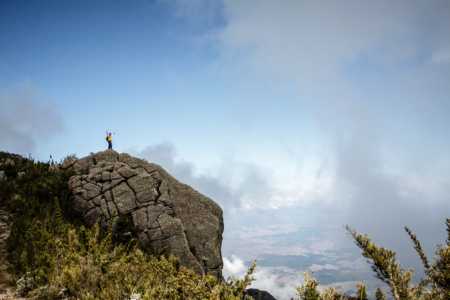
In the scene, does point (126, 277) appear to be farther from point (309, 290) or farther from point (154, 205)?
point (154, 205)

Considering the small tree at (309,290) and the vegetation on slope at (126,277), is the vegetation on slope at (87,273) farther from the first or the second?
the small tree at (309,290)

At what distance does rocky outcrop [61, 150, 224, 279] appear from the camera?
1418 centimetres

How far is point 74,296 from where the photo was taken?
15.9 ft

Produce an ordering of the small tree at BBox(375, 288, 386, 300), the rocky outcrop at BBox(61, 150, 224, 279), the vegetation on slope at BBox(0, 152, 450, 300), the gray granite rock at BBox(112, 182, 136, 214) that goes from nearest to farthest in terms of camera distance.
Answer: the vegetation on slope at BBox(0, 152, 450, 300) → the small tree at BBox(375, 288, 386, 300) → the rocky outcrop at BBox(61, 150, 224, 279) → the gray granite rock at BBox(112, 182, 136, 214)

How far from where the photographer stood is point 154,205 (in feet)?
51.6

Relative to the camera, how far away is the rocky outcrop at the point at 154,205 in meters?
14.2

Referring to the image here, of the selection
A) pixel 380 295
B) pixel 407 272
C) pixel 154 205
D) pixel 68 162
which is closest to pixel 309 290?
pixel 380 295

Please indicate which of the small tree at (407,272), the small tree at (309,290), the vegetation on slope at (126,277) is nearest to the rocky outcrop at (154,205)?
the vegetation on slope at (126,277)

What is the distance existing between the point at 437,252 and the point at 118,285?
8626 millimetres

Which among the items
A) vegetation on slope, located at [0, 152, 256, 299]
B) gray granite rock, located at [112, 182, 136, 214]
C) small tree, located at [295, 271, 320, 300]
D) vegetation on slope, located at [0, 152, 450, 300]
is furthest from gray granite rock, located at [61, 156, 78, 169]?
small tree, located at [295, 271, 320, 300]

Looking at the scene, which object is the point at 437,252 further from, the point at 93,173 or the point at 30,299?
the point at 93,173

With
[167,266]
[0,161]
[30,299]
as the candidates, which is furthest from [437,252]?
[0,161]

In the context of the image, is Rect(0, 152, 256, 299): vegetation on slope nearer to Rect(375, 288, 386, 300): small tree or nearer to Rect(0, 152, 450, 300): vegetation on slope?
Rect(0, 152, 450, 300): vegetation on slope

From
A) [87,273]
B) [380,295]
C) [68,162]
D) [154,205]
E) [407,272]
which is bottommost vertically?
[380,295]
